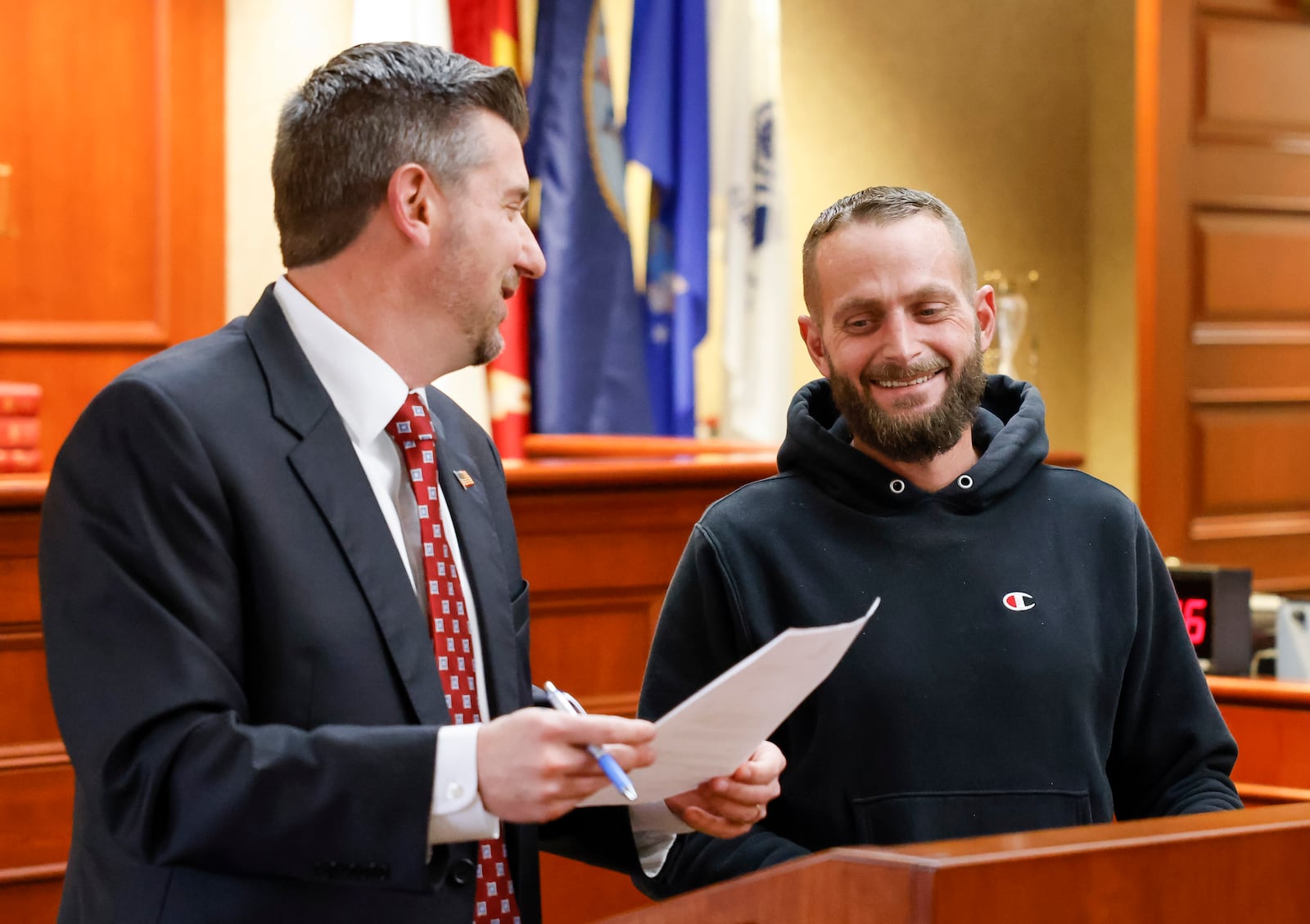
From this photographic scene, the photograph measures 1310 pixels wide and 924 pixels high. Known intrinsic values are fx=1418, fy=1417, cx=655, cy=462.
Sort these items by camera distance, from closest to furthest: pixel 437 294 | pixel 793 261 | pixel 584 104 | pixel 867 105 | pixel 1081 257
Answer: pixel 437 294 → pixel 584 104 → pixel 793 261 → pixel 867 105 → pixel 1081 257

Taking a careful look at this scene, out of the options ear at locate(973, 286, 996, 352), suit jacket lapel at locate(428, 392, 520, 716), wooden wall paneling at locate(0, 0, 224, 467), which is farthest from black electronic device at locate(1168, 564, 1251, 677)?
wooden wall paneling at locate(0, 0, 224, 467)

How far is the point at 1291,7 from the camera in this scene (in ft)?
14.6

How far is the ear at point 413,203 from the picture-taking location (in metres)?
1.30

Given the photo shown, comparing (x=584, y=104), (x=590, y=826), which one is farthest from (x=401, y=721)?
(x=584, y=104)

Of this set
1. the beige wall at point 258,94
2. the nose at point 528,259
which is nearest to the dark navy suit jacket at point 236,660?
the nose at point 528,259

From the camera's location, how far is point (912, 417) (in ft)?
5.06

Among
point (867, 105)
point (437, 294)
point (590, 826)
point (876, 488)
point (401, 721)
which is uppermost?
point (867, 105)

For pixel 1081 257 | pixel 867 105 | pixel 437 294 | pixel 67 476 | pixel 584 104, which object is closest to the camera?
pixel 67 476

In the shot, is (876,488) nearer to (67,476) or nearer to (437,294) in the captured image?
(437,294)

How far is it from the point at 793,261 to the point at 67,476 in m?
3.29

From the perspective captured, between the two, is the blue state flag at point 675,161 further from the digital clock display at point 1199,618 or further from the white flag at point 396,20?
the digital clock display at point 1199,618

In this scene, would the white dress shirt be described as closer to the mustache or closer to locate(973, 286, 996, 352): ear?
the mustache

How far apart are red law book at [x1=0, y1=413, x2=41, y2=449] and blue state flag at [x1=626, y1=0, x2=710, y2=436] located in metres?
1.48

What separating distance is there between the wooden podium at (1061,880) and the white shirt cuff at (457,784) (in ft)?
0.77
